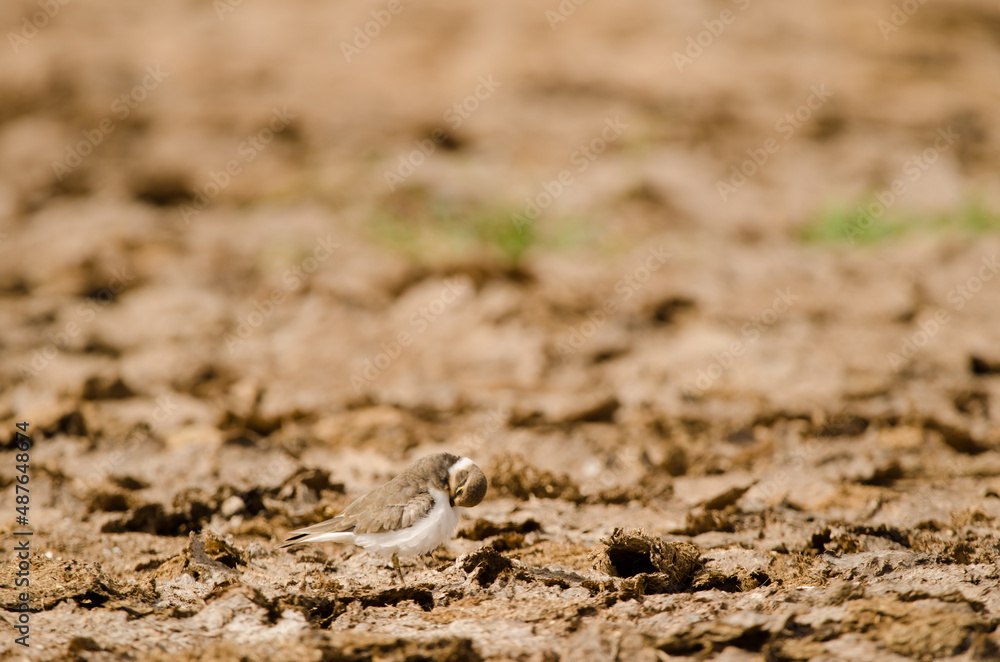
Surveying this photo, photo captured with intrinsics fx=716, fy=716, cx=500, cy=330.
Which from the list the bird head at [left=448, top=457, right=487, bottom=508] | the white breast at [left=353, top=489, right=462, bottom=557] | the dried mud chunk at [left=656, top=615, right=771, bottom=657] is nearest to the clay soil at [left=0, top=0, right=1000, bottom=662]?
the dried mud chunk at [left=656, top=615, right=771, bottom=657]

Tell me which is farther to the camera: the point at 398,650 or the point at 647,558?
the point at 647,558

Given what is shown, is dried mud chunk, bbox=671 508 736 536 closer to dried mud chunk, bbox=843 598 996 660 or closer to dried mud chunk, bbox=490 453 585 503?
dried mud chunk, bbox=490 453 585 503

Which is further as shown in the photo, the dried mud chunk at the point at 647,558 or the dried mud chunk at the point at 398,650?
the dried mud chunk at the point at 647,558

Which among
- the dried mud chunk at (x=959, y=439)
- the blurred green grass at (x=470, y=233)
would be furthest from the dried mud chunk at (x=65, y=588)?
the dried mud chunk at (x=959, y=439)

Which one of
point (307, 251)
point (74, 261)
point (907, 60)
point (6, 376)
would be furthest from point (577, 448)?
point (907, 60)

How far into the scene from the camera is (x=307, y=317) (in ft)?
19.2

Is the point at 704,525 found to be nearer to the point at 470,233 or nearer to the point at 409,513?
the point at 409,513

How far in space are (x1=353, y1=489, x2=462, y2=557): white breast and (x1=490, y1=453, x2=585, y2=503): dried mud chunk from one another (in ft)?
2.91

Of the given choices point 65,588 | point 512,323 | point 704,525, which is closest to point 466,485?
point 704,525

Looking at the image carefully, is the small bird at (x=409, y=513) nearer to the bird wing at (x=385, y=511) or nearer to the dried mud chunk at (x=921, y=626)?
the bird wing at (x=385, y=511)

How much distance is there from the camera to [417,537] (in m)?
3.10

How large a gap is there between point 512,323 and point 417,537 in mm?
2727

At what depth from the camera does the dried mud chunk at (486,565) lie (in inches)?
122

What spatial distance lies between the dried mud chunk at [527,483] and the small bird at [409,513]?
0.75 meters
